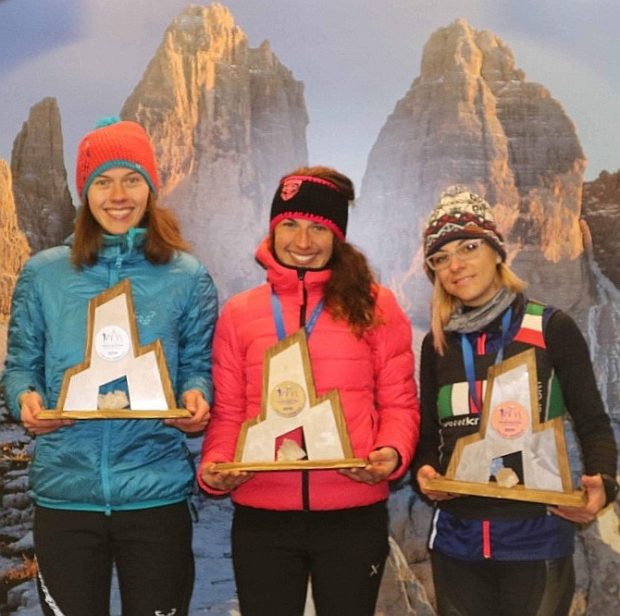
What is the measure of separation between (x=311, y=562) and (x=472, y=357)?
1.88ft

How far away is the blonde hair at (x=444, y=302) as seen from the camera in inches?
65.9

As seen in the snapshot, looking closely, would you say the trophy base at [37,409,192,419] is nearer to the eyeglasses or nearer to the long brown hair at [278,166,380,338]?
the long brown hair at [278,166,380,338]

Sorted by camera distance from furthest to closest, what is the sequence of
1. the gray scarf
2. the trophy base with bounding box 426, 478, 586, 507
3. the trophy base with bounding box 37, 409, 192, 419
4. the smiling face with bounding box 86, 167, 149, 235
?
the smiling face with bounding box 86, 167, 149, 235 < the gray scarf < the trophy base with bounding box 37, 409, 192, 419 < the trophy base with bounding box 426, 478, 586, 507

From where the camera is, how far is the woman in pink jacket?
1.60 m

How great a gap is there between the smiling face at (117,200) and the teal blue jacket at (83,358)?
1.6 inches

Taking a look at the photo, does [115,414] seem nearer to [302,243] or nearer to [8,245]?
[302,243]

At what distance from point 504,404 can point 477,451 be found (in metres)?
0.11

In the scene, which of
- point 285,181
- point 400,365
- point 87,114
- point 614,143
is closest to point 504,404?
point 400,365

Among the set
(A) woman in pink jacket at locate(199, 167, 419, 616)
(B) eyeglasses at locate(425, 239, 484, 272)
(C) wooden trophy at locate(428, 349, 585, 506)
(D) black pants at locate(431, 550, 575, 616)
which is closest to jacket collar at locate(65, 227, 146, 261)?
(A) woman in pink jacket at locate(199, 167, 419, 616)

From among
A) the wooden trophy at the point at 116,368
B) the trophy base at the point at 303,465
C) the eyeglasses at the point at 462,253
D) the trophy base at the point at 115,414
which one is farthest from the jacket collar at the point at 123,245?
the eyeglasses at the point at 462,253

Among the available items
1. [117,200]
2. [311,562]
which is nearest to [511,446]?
[311,562]

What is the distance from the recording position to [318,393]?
5.40ft

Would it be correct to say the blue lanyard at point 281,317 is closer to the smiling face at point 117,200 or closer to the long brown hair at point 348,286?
the long brown hair at point 348,286

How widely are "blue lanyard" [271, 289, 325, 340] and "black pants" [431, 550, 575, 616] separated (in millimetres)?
579
